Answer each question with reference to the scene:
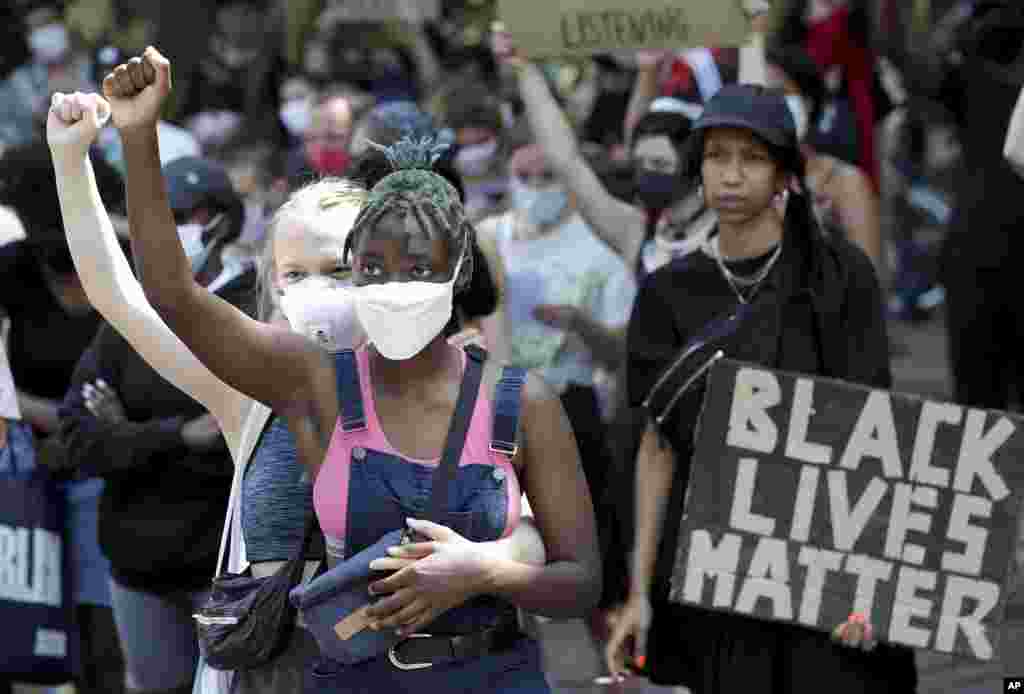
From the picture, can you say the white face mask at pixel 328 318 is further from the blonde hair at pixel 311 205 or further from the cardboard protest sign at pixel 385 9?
the cardboard protest sign at pixel 385 9

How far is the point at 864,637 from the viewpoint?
4.66 m

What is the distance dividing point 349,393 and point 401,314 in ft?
0.57

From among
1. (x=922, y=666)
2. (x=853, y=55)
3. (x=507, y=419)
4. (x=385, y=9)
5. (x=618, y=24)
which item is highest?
(x=385, y=9)

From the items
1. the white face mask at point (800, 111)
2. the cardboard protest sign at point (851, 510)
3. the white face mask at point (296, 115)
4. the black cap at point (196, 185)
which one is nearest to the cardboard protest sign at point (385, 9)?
the white face mask at point (296, 115)

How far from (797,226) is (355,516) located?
1.96m

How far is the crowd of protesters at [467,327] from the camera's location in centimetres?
352

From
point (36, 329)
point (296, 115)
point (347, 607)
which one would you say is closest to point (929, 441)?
point (347, 607)

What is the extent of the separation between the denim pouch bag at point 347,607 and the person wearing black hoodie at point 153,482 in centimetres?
208

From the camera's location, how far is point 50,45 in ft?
49.5

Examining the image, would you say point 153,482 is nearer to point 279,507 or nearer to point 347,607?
point 279,507

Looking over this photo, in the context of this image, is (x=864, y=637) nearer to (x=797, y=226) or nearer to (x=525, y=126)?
(x=797, y=226)

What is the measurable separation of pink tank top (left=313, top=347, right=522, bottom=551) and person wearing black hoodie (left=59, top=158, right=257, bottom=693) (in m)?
1.93

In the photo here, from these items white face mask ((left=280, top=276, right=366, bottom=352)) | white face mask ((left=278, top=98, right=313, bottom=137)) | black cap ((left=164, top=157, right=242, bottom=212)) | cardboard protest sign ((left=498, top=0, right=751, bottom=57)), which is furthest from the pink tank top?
white face mask ((left=278, top=98, right=313, bottom=137))

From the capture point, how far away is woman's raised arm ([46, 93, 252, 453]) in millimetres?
3615
